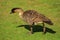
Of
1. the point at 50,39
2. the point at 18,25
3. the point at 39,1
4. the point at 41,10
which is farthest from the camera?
the point at 39,1

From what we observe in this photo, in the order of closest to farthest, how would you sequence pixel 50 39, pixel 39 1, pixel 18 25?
pixel 50 39 → pixel 18 25 → pixel 39 1

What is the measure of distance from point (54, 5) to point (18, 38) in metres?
4.43

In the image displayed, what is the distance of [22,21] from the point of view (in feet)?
36.1

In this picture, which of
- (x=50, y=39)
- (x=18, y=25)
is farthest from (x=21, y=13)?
(x=50, y=39)

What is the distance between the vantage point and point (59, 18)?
36.9 ft

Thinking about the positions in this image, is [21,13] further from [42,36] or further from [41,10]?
[41,10]

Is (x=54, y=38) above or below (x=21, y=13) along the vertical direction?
below

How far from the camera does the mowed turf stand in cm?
946

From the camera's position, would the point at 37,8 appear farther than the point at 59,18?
Yes

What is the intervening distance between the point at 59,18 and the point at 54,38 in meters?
2.17

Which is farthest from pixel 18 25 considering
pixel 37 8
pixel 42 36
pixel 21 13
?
pixel 37 8

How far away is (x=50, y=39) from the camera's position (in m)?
9.22

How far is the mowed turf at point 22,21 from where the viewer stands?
31.0 ft

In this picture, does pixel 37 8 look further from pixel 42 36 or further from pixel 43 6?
pixel 42 36
